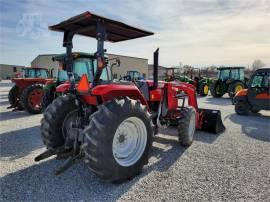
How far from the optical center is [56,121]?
3.55 meters

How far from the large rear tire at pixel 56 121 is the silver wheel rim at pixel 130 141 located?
1019 mm

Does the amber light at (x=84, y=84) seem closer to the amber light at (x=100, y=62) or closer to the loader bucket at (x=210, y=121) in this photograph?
the amber light at (x=100, y=62)

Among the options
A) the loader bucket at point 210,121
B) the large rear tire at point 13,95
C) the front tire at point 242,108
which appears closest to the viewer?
the loader bucket at point 210,121

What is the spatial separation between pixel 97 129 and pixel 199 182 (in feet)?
5.00

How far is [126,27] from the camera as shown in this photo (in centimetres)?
332

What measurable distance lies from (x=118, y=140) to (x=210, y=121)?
123 inches

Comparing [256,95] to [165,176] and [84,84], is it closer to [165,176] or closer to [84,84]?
[165,176]

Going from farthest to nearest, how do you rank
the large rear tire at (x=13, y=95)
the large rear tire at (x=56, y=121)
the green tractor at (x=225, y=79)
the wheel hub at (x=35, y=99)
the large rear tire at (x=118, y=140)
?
1. the green tractor at (x=225, y=79)
2. the large rear tire at (x=13, y=95)
3. the wheel hub at (x=35, y=99)
4. the large rear tire at (x=56, y=121)
5. the large rear tire at (x=118, y=140)

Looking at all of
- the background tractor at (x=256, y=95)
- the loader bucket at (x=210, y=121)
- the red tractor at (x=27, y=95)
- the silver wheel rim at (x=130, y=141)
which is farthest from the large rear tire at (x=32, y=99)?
the background tractor at (x=256, y=95)

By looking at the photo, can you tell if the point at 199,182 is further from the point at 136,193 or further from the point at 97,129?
the point at 97,129

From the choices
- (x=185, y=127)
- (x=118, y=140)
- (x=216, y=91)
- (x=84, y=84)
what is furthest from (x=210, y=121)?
(x=216, y=91)

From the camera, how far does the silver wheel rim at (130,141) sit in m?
3.16

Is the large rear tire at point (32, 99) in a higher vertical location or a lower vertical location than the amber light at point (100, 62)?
lower

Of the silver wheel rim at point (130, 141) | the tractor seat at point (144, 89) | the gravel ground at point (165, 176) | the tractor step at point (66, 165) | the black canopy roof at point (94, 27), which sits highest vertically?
the black canopy roof at point (94, 27)
